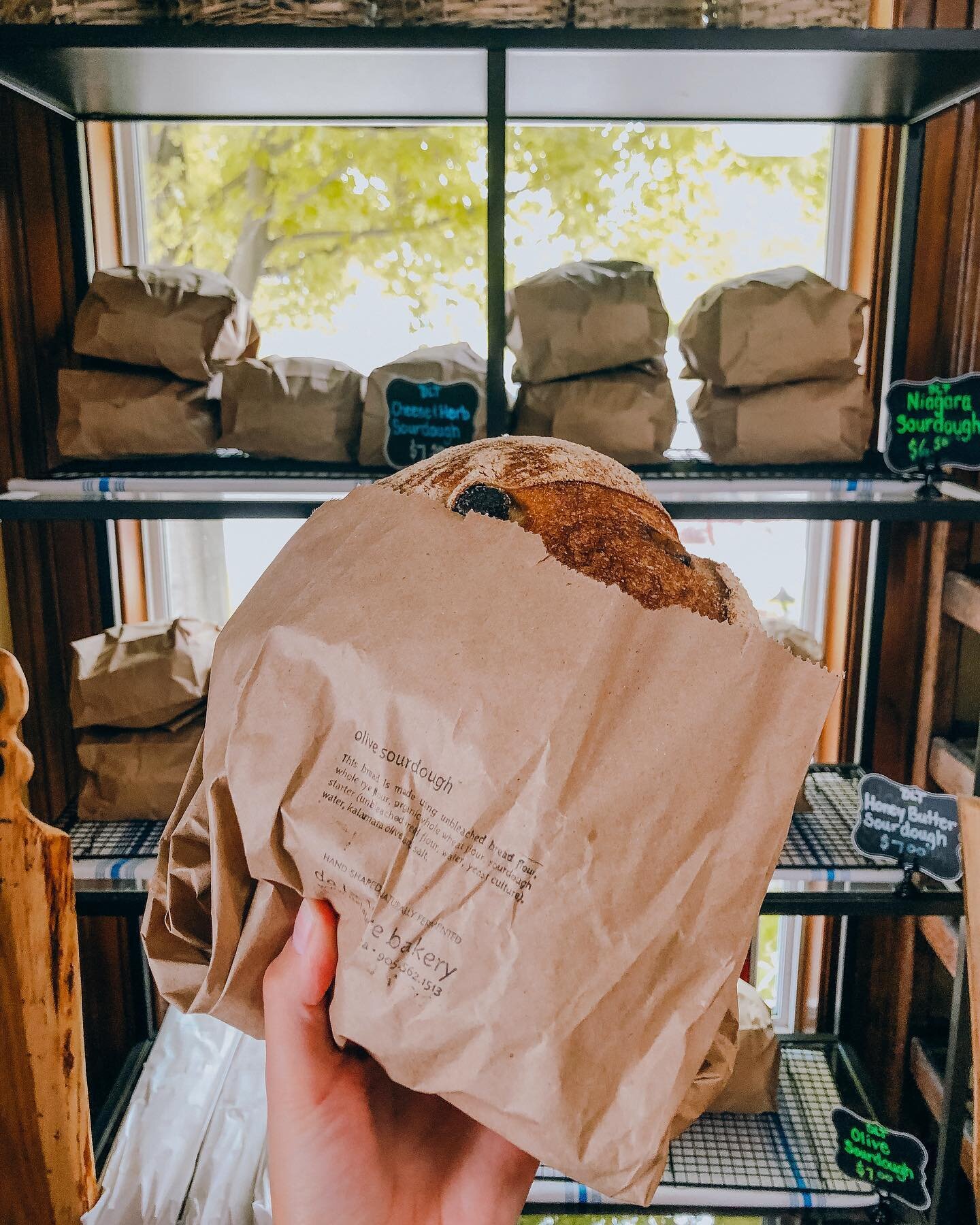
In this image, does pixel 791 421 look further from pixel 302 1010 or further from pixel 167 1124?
pixel 167 1124

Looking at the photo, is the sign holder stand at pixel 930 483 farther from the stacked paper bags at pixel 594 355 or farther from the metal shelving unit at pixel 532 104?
the stacked paper bags at pixel 594 355

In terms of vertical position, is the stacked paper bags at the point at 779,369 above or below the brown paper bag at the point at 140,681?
above

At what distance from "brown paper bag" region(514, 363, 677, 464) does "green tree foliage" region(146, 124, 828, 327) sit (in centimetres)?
52

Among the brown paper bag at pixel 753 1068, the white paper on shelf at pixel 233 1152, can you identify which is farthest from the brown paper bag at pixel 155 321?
the brown paper bag at pixel 753 1068

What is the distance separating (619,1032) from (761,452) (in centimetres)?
112

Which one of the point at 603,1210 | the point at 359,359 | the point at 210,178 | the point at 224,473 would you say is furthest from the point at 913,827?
the point at 210,178

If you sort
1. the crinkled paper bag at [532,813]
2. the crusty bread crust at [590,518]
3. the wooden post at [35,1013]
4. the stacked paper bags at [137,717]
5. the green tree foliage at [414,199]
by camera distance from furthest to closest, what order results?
the green tree foliage at [414,199] → the stacked paper bags at [137,717] → the wooden post at [35,1013] → the crusty bread crust at [590,518] → the crinkled paper bag at [532,813]

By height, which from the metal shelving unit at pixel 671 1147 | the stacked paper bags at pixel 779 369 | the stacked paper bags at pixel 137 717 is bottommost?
the metal shelving unit at pixel 671 1147

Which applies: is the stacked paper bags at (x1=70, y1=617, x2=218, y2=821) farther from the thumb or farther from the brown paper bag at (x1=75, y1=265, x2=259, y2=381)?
the thumb

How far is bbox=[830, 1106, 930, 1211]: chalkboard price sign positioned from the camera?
1.43 metres

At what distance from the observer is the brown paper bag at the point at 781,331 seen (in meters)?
1.38

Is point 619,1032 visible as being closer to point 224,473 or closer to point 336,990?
point 336,990

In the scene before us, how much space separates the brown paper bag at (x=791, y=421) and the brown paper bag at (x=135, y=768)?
3.23 ft

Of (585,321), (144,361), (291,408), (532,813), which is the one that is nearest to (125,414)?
(144,361)
